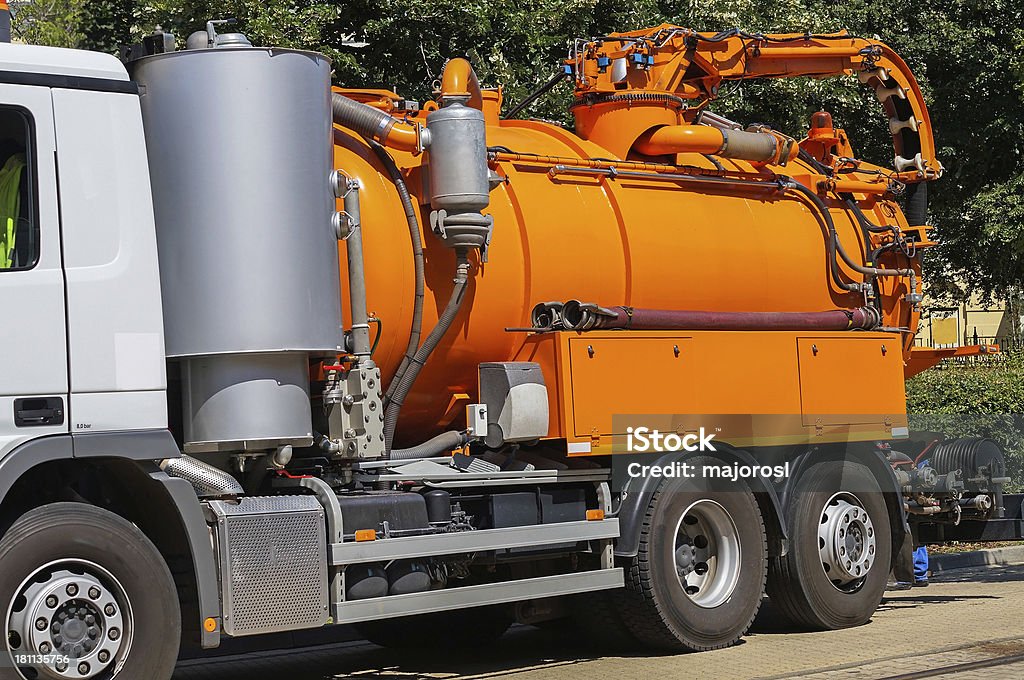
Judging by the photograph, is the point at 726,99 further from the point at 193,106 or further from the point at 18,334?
the point at 18,334

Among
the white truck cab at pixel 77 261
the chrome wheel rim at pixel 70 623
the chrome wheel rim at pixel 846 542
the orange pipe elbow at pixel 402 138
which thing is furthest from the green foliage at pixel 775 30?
the chrome wheel rim at pixel 70 623

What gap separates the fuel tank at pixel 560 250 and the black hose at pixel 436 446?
9.5 inches

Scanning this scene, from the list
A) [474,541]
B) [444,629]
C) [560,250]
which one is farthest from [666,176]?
[444,629]

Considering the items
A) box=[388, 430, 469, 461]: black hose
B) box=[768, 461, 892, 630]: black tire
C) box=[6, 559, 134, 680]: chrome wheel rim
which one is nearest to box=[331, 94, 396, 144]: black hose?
box=[388, 430, 469, 461]: black hose

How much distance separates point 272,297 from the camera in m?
7.33

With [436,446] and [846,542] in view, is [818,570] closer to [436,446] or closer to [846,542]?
[846,542]

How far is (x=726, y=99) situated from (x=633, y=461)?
22.5 ft

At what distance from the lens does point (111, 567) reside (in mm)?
6680

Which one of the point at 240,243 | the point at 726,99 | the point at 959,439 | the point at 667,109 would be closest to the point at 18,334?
the point at 240,243

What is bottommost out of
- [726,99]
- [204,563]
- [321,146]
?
[204,563]

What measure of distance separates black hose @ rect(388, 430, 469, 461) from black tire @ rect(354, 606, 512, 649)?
187 cm

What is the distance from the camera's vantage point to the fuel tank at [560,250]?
8500 mm

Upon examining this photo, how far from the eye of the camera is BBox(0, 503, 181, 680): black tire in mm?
6426

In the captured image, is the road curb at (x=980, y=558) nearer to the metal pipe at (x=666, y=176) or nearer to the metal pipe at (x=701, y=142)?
the metal pipe at (x=666, y=176)
